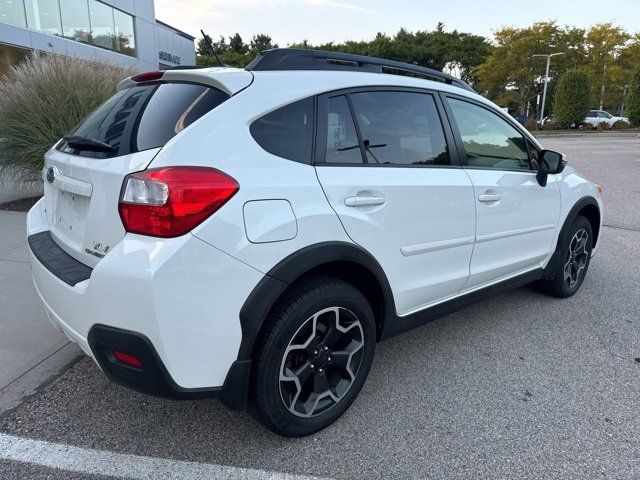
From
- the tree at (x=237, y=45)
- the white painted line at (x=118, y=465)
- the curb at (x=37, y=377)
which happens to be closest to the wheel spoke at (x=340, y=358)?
the white painted line at (x=118, y=465)

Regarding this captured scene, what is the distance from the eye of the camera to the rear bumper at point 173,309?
73.6 inches

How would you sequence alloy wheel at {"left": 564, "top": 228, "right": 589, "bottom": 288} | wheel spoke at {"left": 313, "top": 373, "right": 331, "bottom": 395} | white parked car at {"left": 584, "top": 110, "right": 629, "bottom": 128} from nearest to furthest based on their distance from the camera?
wheel spoke at {"left": 313, "top": 373, "right": 331, "bottom": 395} < alloy wheel at {"left": 564, "top": 228, "right": 589, "bottom": 288} < white parked car at {"left": 584, "top": 110, "right": 629, "bottom": 128}

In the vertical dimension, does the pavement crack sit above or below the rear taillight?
below

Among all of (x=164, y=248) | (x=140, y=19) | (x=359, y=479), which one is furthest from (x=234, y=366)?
(x=140, y=19)

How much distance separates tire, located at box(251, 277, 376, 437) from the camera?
219 centimetres

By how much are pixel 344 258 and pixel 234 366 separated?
2.28 ft

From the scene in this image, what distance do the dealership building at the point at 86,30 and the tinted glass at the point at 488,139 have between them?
36.9ft

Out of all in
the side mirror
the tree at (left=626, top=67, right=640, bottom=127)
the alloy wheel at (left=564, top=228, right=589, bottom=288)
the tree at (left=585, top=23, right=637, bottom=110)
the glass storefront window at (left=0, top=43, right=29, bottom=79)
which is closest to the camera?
the side mirror

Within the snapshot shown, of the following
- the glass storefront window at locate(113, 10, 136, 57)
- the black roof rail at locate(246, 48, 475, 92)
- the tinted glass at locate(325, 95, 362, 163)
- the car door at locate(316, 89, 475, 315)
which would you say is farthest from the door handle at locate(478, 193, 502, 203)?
the glass storefront window at locate(113, 10, 136, 57)

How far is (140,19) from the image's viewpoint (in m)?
27.8

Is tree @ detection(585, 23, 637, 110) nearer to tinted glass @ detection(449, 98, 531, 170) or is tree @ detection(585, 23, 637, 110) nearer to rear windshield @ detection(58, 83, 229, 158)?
tinted glass @ detection(449, 98, 531, 170)

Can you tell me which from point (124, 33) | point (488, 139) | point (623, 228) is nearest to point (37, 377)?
point (488, 139)

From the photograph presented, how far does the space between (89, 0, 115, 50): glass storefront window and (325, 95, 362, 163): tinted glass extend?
2506 cm

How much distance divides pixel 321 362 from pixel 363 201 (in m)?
0.82
